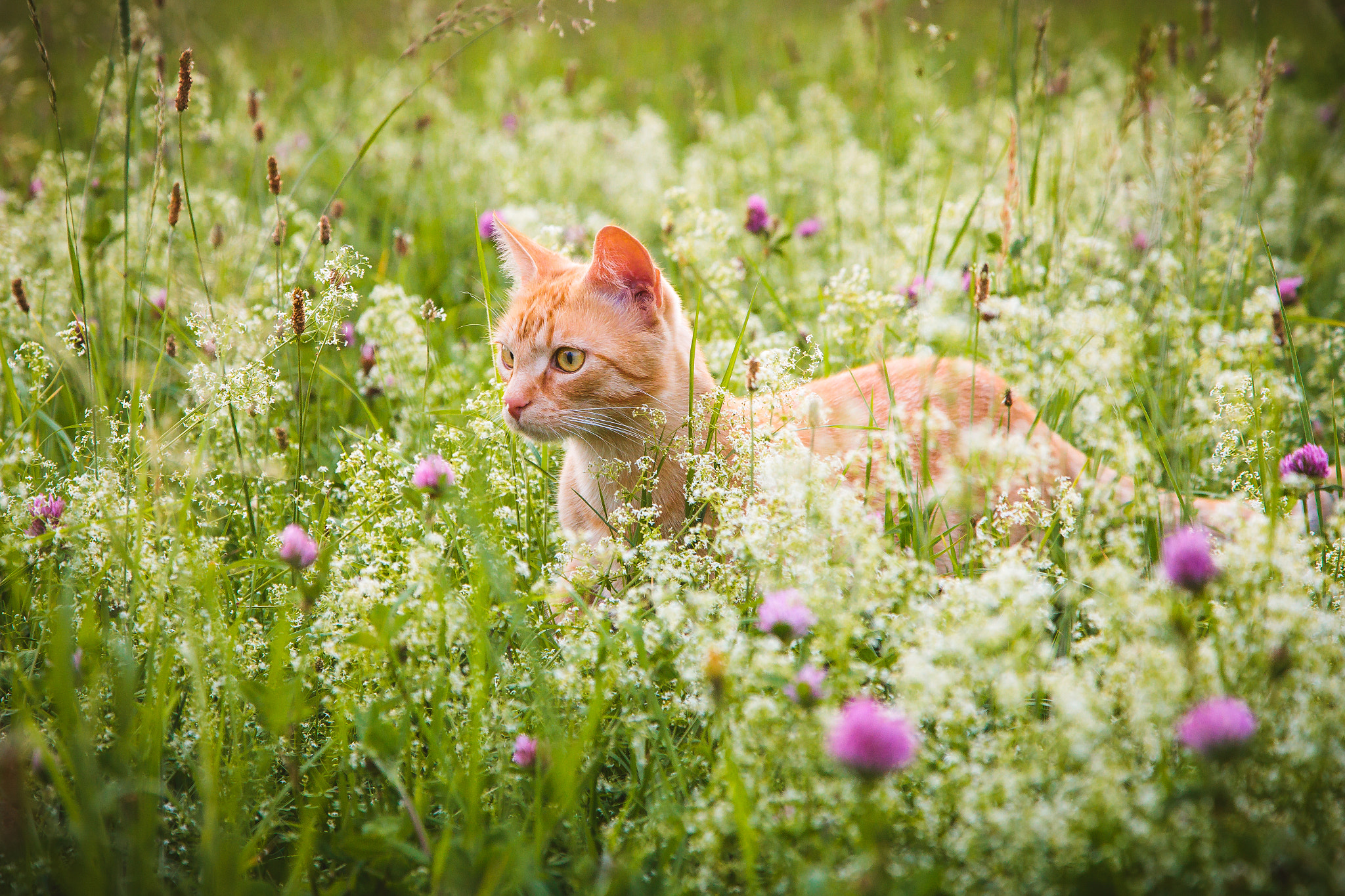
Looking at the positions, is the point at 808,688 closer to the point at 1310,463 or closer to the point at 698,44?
the point at 1310,463

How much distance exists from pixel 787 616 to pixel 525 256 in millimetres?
1869

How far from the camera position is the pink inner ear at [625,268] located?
7.88 feet

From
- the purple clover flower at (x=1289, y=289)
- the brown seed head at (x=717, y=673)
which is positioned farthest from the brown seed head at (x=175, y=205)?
the purple clover flower at (x=1289, y=289)

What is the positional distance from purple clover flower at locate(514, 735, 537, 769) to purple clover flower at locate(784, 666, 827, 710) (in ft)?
1.66

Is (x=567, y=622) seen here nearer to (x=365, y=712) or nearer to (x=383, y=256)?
(x=365, y=712)

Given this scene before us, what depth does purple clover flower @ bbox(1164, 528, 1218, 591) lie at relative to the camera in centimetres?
123

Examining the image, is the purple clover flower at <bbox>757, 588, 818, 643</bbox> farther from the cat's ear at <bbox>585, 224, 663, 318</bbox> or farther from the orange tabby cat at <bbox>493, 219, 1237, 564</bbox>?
the cat's ear at <bbox>585, 224, 663, 318</bbox>

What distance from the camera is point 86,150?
212 inches

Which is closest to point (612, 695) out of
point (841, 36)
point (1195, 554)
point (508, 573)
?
point (508, 573)

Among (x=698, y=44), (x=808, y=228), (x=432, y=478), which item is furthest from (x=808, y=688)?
(x=698, y=44)

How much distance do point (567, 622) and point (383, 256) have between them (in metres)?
2.12

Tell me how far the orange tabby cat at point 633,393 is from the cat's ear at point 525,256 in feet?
0.09

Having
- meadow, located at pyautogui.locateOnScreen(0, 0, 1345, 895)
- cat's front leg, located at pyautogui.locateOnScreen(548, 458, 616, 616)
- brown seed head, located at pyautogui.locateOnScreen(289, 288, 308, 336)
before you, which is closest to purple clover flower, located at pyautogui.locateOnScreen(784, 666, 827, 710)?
meadow, located at pyautogui.locateOnScreen(0, 0, 1345, 895)

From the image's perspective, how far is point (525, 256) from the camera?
285 cm
